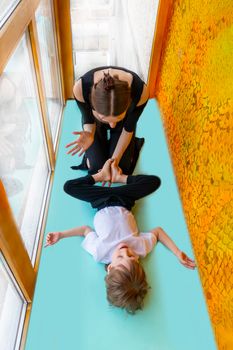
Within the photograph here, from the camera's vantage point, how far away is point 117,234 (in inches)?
56.8

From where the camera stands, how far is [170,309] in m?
1.35

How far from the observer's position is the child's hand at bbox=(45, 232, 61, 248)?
1467 mm

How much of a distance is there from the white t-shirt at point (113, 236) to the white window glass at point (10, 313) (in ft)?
1.29

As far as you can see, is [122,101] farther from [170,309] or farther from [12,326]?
[12,326]

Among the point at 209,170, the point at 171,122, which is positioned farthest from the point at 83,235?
the point at 171,122

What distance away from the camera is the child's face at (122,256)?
4.10 ft

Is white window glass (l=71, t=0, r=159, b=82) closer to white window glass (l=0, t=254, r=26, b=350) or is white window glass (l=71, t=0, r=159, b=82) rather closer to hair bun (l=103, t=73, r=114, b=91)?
hair bun (l=103, t=73, r=114, b=91)

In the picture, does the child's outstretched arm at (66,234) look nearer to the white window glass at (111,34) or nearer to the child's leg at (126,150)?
the child's leg at (126,150)

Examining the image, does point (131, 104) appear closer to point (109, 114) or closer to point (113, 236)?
point (109, 114)

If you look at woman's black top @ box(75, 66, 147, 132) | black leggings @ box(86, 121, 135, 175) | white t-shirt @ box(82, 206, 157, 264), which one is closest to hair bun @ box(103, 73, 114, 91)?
woman's black top @ box(75, 66, 147, 132)

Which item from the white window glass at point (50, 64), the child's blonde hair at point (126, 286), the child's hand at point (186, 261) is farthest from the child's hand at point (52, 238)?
the white window glass at point (50, 64)

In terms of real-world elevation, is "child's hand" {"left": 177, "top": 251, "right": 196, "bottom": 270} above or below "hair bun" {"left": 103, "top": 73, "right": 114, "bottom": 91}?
below

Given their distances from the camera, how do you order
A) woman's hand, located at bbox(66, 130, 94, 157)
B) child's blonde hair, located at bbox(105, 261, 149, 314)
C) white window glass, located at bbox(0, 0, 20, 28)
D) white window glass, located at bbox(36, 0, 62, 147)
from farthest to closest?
white window glass, located at bbox(36, 0, 62, 147)
woman's hand, located at bbox(66, 130, 94, 157)
child's blonde hair, located at bbox(105, 261, 149, 314)
white window glass, located at bbox(0, 0, 20, 28)

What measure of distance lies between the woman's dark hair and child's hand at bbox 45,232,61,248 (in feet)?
2.21
